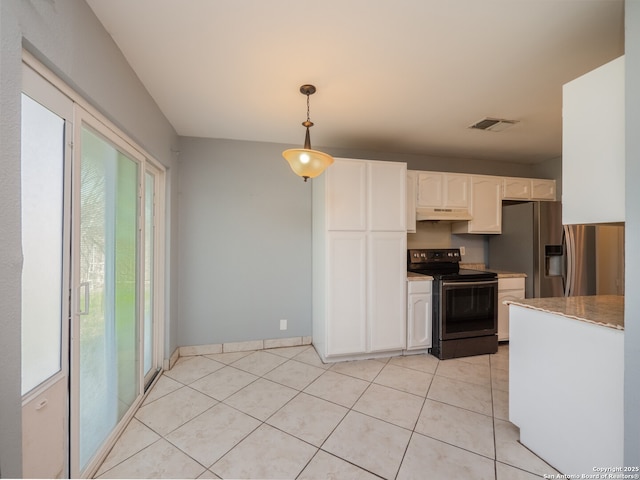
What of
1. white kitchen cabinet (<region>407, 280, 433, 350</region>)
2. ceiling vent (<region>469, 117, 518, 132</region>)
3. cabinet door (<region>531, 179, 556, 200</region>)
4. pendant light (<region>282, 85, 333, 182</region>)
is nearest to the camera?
pendant light (<region>282, 85, 333, 182</region>)

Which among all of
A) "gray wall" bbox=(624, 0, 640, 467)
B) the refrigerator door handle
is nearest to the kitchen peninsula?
"gray wall" bbox=(624, 0, 640, 467)

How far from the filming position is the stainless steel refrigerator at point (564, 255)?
3160 mm

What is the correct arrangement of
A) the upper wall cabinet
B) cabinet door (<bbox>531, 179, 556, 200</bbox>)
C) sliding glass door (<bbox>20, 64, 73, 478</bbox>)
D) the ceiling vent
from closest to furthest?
1. sliding glass door (<bbox>20, 64, 73, 478</bbox>)
2. the upper wall cabinet
3. the ceiling vent
4. cabinet door (<bbox>531, 179, 556, 200</bbox>)

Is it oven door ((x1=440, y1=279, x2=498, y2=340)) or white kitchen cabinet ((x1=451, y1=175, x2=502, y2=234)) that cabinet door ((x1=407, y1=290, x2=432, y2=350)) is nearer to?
oven door ((x1=440, y1=279, x2=498, y2=340))

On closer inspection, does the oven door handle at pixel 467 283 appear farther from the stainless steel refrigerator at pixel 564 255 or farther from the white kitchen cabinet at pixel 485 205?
the white kitchen cabinet at pixel 485 205

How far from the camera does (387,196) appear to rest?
293 cm

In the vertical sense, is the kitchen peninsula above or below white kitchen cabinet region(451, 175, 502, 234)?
below

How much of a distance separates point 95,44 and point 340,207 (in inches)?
82.5

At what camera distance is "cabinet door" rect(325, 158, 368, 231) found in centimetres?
280

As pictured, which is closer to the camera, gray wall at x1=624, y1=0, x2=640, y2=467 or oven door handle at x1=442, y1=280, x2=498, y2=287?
gray wall at x1=624, y1=0, x2=640, y2=467

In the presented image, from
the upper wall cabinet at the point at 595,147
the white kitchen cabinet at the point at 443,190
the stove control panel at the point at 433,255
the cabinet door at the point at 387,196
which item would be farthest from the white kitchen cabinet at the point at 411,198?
the upper wall cabinet at the point at 595,147

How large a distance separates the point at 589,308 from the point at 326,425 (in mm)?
1819

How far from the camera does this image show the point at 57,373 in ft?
4.12

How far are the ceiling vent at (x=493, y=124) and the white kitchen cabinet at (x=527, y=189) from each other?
1034 mm
